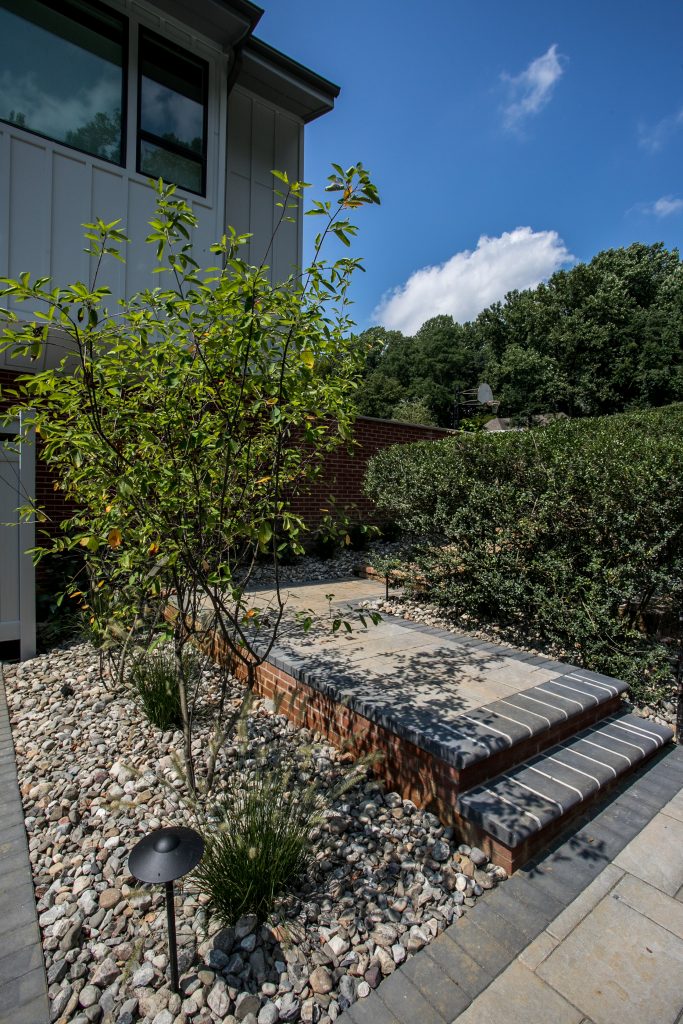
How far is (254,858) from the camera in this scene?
173 centimetres

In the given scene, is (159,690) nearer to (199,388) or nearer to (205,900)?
(205,900)

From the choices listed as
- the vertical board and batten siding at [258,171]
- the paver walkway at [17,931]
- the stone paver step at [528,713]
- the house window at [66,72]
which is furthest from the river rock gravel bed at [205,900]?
the vertical board and batten siding at [258,171]

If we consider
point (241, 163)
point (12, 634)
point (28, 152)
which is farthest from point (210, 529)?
point (241, 163)

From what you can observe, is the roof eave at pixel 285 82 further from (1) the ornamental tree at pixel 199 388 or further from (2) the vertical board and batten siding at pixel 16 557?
(1) the ornamental tree at pixel 199 388

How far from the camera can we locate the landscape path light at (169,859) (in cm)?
137

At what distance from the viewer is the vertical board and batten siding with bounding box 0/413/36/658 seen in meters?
4.15

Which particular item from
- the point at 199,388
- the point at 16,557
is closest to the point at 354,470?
the point at 16,557

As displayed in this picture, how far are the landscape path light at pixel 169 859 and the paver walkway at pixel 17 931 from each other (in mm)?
427

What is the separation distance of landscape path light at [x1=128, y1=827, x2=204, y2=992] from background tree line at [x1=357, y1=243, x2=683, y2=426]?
837 inches

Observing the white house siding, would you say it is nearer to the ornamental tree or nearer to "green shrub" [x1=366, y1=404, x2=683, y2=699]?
the ornamental tree

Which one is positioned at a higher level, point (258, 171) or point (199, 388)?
point (258, 171)

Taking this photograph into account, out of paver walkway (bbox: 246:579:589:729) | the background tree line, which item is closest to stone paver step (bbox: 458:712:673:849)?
paver walkway (bbox: 246:579:589:729)

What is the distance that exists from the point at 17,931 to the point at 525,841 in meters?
1.90

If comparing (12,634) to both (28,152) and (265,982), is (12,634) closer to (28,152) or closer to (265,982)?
(265,982)
